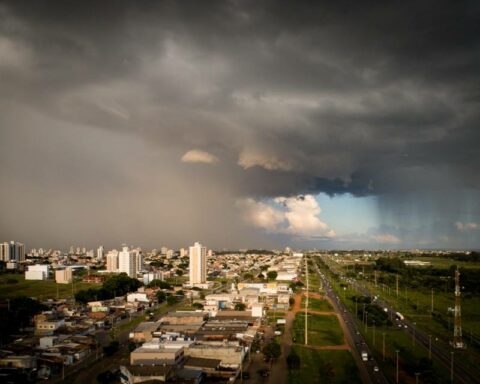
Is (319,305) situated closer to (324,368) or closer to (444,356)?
(444,356)

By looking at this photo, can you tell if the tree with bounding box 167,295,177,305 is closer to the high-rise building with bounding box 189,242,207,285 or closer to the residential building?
the high-rise building with bounding box 189,242,207,285

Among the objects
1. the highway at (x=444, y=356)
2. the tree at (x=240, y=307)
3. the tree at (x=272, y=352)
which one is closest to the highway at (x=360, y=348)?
the highway at (x=444, y=356)

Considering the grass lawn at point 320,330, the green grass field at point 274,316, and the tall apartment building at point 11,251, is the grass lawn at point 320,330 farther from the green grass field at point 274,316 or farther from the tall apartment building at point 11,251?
the tall apartment building at point 11,251

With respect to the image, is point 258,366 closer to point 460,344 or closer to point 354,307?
point 460,344

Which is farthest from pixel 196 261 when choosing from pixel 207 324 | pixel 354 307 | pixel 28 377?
pixel 28 377

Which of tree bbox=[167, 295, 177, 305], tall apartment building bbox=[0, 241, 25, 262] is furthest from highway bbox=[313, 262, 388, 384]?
tall apartment building bbox=[0, 241, 25, 262]

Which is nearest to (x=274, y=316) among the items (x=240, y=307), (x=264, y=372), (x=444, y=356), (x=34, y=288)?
(x=240, y=307)

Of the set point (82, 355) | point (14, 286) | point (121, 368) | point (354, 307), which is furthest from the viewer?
point (14, 286)
